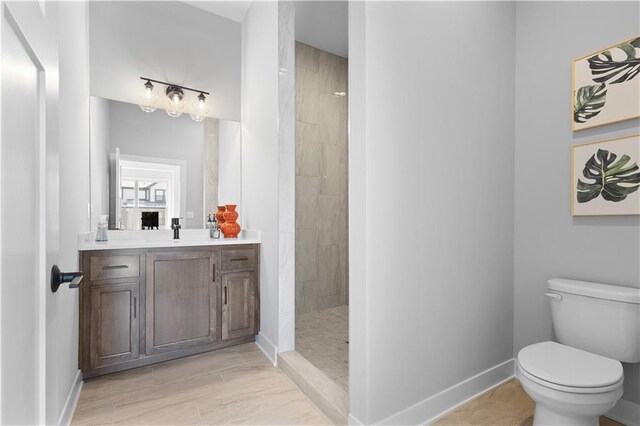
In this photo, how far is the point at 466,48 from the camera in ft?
5.98

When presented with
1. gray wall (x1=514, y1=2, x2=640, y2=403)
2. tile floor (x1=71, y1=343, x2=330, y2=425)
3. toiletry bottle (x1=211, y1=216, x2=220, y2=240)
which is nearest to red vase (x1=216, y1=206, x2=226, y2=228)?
toiletry bottle (x1=211, y1=216, x2=220, y2=240)

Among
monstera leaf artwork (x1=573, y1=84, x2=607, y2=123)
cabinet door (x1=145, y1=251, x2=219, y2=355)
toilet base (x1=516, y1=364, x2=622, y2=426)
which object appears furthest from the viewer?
cabinet door (x1=145, y1=251, x2=219, y2=355)

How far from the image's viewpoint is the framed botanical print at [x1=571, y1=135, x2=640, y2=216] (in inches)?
63.9

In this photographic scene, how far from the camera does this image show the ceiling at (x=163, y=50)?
8.21 ft

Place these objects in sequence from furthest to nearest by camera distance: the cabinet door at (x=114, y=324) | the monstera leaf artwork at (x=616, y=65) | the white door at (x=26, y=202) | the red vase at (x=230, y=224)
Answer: the red vase at (x=230, y=224) < the cabinet door at (x=114, y=324) < the monstera leaf artwork at (x=616, y=65) < the white door at (x=26, y=202)

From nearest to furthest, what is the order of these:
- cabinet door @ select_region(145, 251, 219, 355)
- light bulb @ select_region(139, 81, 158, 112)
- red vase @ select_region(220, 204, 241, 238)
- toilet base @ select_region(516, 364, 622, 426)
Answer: toilet base @ select_region(516, 364, 622, 426)
cabinet door @ select_region(145, 251, 219, 355)
light bulb @ select_region(139, 81, 158, 112)
red vase @ select_region(220, 204, 241, 238)

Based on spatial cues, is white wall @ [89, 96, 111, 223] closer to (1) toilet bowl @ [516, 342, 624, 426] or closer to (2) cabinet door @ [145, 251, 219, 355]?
(2) cabinet door @ [145, 251, 219, 355]

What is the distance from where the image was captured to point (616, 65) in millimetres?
1674

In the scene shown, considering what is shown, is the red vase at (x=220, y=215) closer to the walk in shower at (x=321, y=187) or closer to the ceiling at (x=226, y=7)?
the walk in shower at (x=321, y=187)

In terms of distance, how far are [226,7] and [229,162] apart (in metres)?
1.38

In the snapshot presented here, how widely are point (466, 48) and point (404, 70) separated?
0.57m

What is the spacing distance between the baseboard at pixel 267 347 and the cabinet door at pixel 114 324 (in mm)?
865

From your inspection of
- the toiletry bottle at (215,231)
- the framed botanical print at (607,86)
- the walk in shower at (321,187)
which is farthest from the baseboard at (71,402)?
the framed botanical print at (607,86)

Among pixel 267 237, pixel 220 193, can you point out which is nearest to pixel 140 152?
pixel 220 193
